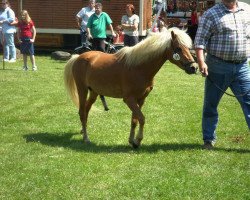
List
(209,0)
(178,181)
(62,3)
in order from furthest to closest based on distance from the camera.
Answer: (209,0) < (62,3) < (178,181)

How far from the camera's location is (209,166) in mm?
5641

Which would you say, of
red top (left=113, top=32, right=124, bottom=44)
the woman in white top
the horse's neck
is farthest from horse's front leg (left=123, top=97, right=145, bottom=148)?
red top (left=113, top=32, right=124, bottom=44)

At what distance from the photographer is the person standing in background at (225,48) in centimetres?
581

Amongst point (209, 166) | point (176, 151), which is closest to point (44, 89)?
point (176, 151)

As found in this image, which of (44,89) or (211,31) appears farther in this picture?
(44,89)

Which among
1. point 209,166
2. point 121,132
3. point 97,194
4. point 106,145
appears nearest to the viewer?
point 97,194

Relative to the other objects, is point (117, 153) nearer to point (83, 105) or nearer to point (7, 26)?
point (83, 105)

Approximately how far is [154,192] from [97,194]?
0.59 metres

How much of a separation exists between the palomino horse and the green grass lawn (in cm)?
51

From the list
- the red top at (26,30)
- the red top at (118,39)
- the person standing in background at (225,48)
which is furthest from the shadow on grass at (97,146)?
the red top at (118,39)

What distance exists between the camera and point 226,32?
5.82m

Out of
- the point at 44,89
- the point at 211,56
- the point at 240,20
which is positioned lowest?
the point at 44,89

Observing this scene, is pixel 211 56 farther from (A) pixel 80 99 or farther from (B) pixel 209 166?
(A) pixel 80 99

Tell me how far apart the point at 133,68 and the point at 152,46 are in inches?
15.5
